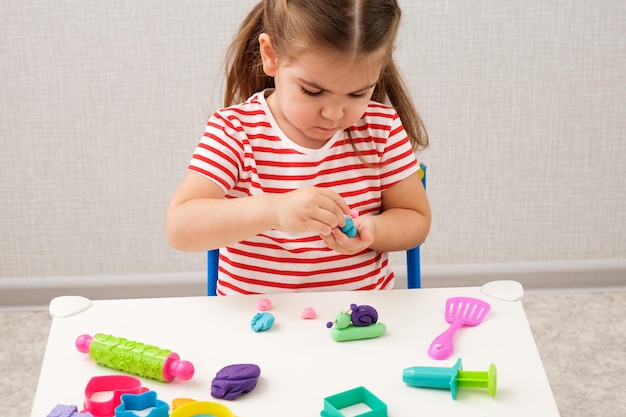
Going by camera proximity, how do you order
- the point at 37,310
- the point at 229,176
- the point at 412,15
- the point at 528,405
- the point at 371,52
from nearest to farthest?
the point at 528,405 → the point at 371,52 → the point at 229,176 → the point at 412,15 → the point at 37,310

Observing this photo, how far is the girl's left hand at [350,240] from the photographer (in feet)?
3.21

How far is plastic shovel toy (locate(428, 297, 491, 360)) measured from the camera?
2.82 feet

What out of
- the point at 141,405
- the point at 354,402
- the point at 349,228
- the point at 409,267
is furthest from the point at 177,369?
the point at 409,267

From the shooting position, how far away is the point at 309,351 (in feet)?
2.87

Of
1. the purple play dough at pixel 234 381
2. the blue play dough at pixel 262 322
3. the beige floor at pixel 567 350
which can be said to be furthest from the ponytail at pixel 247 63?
the beige floor at pixel 567 350

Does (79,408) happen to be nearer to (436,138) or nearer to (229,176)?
(229,176)

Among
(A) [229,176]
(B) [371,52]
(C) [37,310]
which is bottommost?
(C) [37,310]

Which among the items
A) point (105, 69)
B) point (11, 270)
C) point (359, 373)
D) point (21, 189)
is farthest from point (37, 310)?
point (359, 373)

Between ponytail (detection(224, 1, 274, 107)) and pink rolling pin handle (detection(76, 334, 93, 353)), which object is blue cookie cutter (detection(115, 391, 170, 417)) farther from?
ponytail (detection(224, 1, 274, 107))

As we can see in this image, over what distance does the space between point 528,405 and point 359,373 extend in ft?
0.53

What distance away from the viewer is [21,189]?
6.77 ft

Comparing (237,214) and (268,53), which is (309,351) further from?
(268,53)

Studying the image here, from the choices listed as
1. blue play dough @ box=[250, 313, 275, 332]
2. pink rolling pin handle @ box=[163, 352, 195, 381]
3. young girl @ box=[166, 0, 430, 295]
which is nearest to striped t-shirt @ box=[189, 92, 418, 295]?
young girl @ box=[166, 0, 430, 295]

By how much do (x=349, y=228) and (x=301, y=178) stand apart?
20cm
